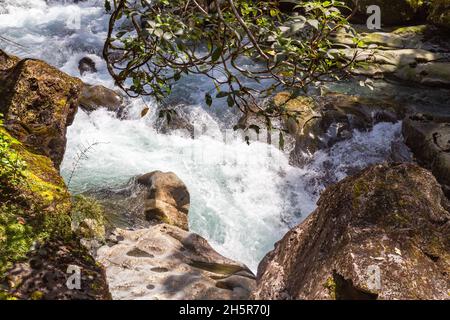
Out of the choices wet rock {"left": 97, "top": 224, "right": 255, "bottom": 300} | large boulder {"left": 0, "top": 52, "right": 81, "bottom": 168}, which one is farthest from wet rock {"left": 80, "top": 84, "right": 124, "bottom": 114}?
wet rock {"left": 97, "top": 224, "right": 255, "bottom": 300}

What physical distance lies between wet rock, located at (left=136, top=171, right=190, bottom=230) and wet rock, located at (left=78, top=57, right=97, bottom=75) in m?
6.33

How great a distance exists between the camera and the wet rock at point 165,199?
7.48 m

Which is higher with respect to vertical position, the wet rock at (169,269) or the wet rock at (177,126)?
the wet rock at (169,269)

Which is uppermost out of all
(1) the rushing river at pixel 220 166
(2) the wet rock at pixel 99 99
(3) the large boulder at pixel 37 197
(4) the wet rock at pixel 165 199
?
(3) the large boulder at pixel 37 197

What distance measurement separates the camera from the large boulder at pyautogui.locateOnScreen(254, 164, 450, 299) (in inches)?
119

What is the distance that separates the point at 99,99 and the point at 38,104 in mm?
5886

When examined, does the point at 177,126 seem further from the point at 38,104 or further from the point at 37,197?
the point at 37,197

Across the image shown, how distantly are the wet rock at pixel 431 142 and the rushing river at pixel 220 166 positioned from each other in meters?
0.50

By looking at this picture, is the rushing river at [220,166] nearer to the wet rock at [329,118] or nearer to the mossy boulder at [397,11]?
the wet rock at [329,118]

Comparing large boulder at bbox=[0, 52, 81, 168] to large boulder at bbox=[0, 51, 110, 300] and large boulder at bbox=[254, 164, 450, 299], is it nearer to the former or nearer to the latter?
large boulder at bbox=[0, 51, 110, 300]

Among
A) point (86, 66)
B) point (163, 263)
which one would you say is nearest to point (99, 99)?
point (86, 66)

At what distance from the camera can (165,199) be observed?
775 cm

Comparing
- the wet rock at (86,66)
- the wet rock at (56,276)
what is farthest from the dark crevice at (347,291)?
the wet rock at (86,66)
